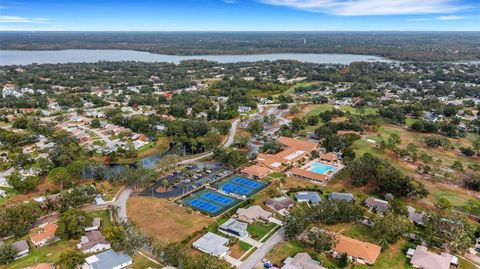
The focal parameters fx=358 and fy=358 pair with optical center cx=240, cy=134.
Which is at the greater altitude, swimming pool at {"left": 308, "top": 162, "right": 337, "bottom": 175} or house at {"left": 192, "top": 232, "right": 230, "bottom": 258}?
house at {"left": 192, "top": 232, "right": 230, "bottom": 258}

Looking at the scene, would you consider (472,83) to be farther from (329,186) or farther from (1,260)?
(1,260)

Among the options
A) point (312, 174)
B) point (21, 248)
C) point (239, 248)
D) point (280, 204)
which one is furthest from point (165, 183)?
point (312, 174)

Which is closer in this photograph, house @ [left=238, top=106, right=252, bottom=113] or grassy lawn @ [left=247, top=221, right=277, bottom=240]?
grassy lawn @ [left=247, top=221, right=277, bottom=240]

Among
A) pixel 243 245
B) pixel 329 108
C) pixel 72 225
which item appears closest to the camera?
pixel 243 245

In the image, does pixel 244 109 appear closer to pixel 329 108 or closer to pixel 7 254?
pixel 329 108

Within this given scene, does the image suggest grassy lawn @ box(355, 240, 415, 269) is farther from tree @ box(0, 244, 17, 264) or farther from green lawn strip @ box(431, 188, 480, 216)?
tree @ box(0, 244, 17, 264)

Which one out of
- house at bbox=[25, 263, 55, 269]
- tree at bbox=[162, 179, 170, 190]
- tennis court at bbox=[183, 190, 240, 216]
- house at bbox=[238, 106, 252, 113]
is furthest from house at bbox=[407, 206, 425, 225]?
house at bbox=[238, 106, 252, 113]

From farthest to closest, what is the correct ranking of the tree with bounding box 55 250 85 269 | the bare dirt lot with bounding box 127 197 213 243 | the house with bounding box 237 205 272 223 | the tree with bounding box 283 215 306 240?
the house with bounding box 237 205 272 223
the bare dirt lot with bounding box 127 197 213 243
the tree with bounding box 283 215 306 240
the tree with bounding box 55 250 85 269

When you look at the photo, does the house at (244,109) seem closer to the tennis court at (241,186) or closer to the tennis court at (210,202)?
the tennis court at (241,186)
